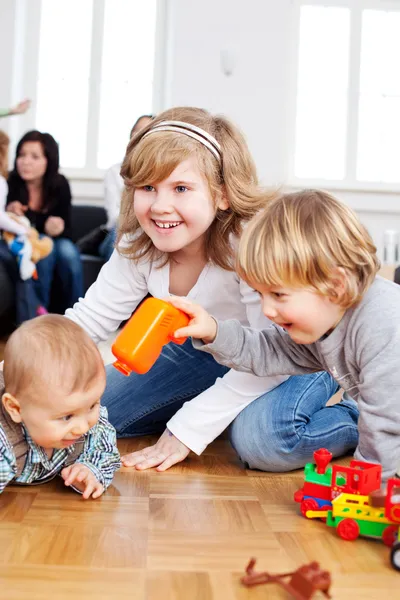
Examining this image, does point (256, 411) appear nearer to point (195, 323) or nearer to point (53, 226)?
point (195, 323)

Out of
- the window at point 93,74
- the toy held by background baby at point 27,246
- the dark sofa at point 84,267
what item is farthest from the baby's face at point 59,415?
the window at point 93,74

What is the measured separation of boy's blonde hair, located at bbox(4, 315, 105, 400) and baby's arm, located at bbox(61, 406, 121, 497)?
7.0 inches

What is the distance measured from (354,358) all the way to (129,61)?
414 centimetres

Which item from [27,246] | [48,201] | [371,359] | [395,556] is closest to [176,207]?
[371,359]

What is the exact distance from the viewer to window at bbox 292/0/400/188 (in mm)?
4916

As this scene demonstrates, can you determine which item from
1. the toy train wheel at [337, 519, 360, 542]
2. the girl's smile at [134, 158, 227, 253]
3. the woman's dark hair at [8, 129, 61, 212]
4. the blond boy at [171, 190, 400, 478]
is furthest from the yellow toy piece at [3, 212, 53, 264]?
the toy train wheel at [337, 519, 360, 542]

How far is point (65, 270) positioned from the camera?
3365 mm

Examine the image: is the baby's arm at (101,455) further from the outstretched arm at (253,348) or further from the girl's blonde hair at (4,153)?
the girl's blonde hair at (4,153)

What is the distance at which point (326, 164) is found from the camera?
502cm

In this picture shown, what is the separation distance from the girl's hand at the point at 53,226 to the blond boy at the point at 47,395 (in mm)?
2320

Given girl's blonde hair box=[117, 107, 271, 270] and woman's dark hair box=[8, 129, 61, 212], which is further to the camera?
woman's dark hair box=[8, 129, 61, 212]

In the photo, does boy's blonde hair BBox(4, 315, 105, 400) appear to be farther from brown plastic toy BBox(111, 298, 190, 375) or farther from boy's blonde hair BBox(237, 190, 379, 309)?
boy's blonde hair BBox(237, 190, 379, 309)

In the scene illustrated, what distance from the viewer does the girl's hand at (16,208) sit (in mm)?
3330

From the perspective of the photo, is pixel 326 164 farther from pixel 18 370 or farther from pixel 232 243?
pixel 18 370
